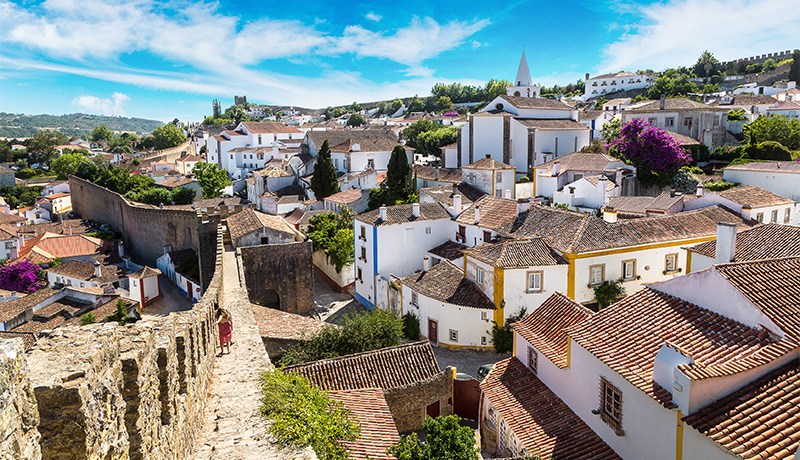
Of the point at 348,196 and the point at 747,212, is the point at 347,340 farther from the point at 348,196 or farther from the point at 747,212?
the point at 348,196

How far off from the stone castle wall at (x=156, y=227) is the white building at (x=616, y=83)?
2648 inches

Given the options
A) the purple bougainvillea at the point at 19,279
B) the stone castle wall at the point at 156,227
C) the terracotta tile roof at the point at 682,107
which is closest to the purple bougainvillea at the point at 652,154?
the terracotta tile roof at the point at 682,107

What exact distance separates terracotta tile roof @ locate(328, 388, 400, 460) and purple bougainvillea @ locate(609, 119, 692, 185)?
24223 mm

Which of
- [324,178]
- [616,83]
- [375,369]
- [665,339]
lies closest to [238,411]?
[375,369]

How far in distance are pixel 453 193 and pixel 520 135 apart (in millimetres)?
10841

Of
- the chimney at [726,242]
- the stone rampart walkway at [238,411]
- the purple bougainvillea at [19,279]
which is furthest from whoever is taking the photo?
the purple bougainvillea at [19,279]

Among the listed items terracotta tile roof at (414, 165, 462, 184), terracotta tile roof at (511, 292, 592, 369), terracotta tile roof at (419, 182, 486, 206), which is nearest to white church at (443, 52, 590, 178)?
terracotta tile roof at (414, 165, 462, 184)

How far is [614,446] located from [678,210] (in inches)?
648

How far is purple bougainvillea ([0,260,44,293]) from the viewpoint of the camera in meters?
32.5

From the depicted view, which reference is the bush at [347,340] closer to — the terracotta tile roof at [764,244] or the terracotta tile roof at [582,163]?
the terracotta tile roof at [764,244]

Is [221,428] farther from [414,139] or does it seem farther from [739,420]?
[414,139]

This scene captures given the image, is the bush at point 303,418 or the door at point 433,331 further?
the door at point 433,331

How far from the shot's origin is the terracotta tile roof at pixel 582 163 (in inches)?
1150

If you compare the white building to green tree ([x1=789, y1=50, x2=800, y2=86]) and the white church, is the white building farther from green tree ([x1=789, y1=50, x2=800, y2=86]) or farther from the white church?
the white church
